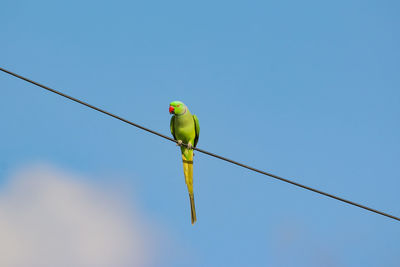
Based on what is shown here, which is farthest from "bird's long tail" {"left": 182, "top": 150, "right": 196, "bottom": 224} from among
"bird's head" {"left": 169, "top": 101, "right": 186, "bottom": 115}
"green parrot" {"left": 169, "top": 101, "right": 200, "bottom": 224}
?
"bird's head" {"left": 169, "top": 101, "right": 186, "bottom": 115}

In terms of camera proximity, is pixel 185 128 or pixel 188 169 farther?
pixel 185 128

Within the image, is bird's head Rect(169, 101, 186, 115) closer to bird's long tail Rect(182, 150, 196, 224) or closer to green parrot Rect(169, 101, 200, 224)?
green parrot Rect(169, 101, 200, 224)

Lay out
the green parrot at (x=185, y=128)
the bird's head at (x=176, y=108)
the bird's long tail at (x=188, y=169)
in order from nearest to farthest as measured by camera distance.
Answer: the bird's long tail at (x=188, y=169), the green parrot at (x=185, y=128), the bird's head at (x=176, y=108)

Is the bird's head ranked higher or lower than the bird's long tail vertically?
higher

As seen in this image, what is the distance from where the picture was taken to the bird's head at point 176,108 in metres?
9.48

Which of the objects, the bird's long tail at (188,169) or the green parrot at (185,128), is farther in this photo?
the green parrot at (185,128)

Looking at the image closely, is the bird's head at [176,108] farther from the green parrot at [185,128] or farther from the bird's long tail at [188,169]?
the bird's long tail at [188,169]

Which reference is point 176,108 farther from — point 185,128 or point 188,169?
point 188,169

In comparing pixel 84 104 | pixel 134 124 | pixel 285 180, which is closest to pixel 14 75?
pixel 84 104

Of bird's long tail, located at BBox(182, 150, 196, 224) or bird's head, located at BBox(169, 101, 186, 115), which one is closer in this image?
bird's long tail, located at BBox(182, 150, 196, 224)

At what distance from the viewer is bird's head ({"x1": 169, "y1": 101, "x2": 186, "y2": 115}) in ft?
31.1

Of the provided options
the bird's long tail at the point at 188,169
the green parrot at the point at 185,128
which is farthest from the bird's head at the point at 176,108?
the bird's long tail at the point at 188,169

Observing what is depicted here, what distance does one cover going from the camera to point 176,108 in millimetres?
9492

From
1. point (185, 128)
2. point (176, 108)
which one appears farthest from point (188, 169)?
point (176, 108)
